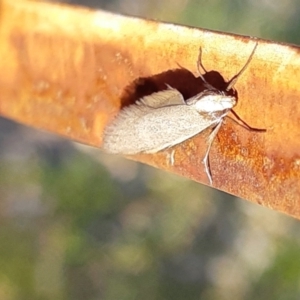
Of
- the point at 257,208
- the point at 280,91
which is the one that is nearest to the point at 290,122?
the point at 280,91

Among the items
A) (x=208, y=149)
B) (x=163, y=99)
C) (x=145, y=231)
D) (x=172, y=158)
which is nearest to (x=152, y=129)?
(x=163, y=99)

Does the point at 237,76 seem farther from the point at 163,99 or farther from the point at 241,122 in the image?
the point at 163,99

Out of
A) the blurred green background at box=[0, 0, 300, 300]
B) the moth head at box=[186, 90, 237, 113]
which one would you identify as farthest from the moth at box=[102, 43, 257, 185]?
the blurred green background at box=[0, 0, 300, 300]

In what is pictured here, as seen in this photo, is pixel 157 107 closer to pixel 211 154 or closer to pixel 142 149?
pixel 142 149

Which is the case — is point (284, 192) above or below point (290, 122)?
below

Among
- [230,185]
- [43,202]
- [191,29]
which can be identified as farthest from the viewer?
[43,202]

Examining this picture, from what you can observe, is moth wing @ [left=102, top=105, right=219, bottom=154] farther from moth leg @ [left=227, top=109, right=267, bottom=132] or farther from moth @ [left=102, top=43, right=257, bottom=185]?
moth leg @ [left=227, top=109, right=267, bottom=132]
